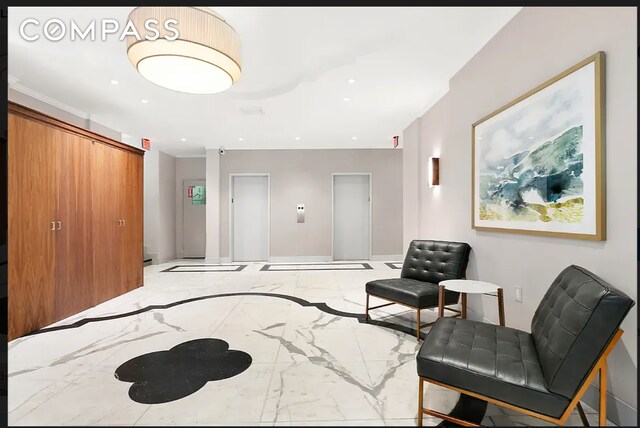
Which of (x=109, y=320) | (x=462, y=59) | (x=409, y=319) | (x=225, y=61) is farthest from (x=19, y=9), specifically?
(x=409, y=319)

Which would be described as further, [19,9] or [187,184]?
[187,184]

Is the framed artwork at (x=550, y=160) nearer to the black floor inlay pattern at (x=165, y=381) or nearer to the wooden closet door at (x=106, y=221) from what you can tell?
the black floor inlay pattern at (x=165, y=381)

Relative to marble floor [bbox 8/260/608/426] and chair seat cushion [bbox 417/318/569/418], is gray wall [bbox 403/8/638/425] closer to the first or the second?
chair seat cushion [bbox 417/318/569/418]

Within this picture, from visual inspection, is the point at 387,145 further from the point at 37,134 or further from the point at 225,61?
the point at 37,134

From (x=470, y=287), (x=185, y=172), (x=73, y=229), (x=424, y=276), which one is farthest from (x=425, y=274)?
(x=185, y=172)

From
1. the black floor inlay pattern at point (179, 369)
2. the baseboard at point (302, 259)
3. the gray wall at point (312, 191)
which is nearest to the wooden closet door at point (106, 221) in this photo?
the black floor inlay pattern at point (179, 369)

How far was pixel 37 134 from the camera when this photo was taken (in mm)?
3088

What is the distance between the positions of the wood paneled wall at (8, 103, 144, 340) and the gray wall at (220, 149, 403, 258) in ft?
10.5

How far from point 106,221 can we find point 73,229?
564 mm

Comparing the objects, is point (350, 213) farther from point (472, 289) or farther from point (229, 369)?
point (229, 369)

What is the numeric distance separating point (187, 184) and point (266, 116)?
426 centimetres

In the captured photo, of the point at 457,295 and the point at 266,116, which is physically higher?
the point at 266,116

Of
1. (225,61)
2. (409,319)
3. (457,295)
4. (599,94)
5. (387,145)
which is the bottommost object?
(409,319)

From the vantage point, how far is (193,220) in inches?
326
